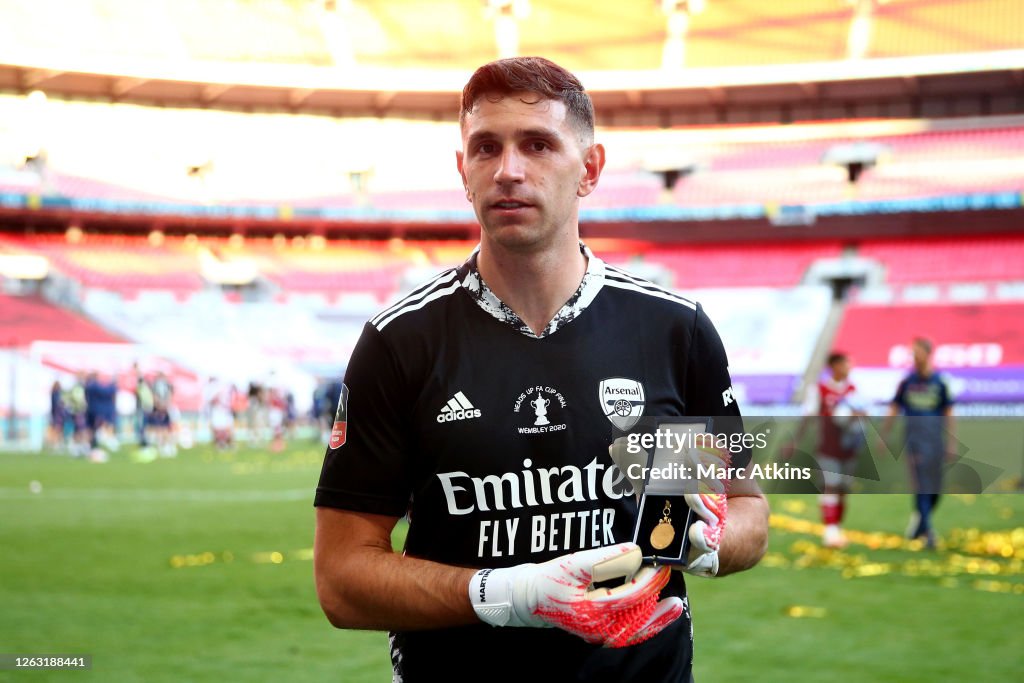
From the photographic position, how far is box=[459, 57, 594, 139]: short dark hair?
90.9 inches

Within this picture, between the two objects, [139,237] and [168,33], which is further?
[139,237]

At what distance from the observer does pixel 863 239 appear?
119 ft

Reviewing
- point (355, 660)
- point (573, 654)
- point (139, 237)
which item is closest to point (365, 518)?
point (573, 654)

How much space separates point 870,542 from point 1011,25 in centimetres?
2779

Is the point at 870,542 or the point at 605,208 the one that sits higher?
the point at 605,208

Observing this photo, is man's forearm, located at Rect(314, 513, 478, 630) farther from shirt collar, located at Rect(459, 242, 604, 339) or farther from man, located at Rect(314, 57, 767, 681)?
shirt collar, located at Rect(459, 242, 604, 339)

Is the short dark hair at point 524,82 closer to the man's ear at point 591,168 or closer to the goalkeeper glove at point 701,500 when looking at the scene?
the man's ear at point 591,168

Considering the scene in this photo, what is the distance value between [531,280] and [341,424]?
56 cm

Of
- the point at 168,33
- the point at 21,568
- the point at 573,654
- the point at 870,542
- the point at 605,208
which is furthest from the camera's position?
the point at 605,208

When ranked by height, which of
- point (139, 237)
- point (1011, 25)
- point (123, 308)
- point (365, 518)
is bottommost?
point (365, 518)

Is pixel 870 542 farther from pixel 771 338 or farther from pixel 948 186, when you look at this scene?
pixel 948 186

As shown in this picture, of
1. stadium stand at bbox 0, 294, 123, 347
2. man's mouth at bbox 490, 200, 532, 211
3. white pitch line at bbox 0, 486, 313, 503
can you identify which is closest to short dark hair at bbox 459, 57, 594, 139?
man's mouth at bbox 490, 200, 532, 211

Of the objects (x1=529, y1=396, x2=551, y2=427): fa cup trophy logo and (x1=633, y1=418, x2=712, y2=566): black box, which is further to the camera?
(x1=529, y1=396, x2=551, y2=427): fa cup trophy logo

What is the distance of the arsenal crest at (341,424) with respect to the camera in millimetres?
2387
